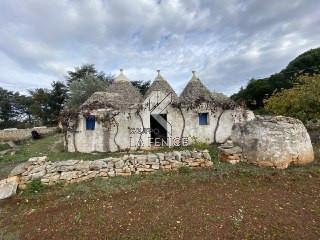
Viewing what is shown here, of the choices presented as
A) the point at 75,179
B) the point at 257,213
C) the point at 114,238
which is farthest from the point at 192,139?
the point at 114,238

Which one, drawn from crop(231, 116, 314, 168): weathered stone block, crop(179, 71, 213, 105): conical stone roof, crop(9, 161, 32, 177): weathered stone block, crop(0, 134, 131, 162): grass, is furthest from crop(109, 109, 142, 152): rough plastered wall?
crop(231, 116, 314, 168): weathered stone block

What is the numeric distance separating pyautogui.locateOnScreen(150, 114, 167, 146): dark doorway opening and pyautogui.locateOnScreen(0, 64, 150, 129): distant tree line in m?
14.6

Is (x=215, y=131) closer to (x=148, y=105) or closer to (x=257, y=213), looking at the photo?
(x=148, y=105)

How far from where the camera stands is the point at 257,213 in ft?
15.2

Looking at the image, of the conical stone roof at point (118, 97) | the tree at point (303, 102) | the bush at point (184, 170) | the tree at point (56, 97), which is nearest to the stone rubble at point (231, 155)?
the bush at point (184, 170)

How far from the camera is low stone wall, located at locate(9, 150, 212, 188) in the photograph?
7.04 meters

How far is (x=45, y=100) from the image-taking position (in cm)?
3394

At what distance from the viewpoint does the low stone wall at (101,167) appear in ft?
23.1

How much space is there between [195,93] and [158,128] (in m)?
3.22

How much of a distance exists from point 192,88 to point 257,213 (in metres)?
11.2

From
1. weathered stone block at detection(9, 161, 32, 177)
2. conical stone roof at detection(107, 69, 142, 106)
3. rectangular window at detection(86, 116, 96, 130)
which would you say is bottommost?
weathered stone block at detection(9, 161, 32, 177)

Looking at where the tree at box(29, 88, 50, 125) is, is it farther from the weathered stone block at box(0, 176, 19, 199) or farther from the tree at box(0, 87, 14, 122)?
the weathered stone block at box(0, 176, 19, 199)

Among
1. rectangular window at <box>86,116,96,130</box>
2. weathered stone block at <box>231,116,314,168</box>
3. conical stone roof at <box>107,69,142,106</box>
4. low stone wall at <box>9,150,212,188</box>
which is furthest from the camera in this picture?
conical stone roof at <box>107,69,142,106</box>

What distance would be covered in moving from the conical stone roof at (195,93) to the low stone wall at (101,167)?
5.62m
